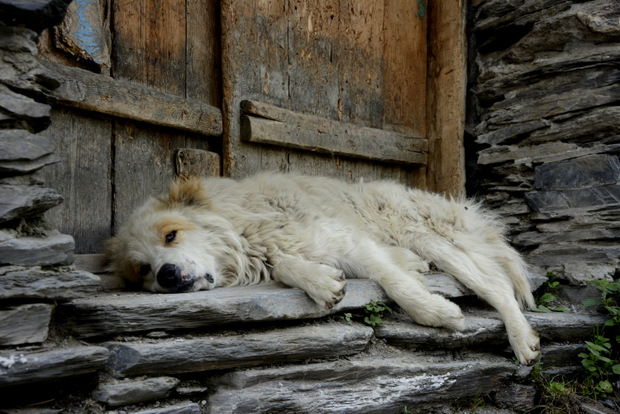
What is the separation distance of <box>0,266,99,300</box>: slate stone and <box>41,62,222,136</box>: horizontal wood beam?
4.67ft

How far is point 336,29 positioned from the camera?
5.39m

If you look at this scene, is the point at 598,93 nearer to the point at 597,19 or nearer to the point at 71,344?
the point at 597,19

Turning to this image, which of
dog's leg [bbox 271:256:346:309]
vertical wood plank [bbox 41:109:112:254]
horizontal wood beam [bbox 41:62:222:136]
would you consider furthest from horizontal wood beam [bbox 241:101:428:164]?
→ dog's leg [bbox 271:256:346:309]

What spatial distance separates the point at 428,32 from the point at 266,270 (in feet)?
12.3

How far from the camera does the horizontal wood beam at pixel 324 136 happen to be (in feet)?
15.2

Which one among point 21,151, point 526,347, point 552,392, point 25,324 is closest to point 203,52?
point 21,151

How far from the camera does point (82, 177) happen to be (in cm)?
379

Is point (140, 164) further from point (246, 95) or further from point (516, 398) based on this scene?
point (516, 398)

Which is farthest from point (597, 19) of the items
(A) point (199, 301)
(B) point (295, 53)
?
(A) point (199, 301)

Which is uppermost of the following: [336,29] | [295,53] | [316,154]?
[336,29]

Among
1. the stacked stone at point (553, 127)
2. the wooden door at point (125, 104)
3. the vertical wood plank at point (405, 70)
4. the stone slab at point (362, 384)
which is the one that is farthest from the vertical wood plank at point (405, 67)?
the stone slab at point (362, 384)

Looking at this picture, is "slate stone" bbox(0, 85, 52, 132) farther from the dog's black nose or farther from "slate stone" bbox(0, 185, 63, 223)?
the dog's black nose

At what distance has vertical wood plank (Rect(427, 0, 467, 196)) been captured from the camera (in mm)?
5695

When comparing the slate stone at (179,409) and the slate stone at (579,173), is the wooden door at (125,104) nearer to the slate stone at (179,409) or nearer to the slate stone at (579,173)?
the slate stone at (179,409)
